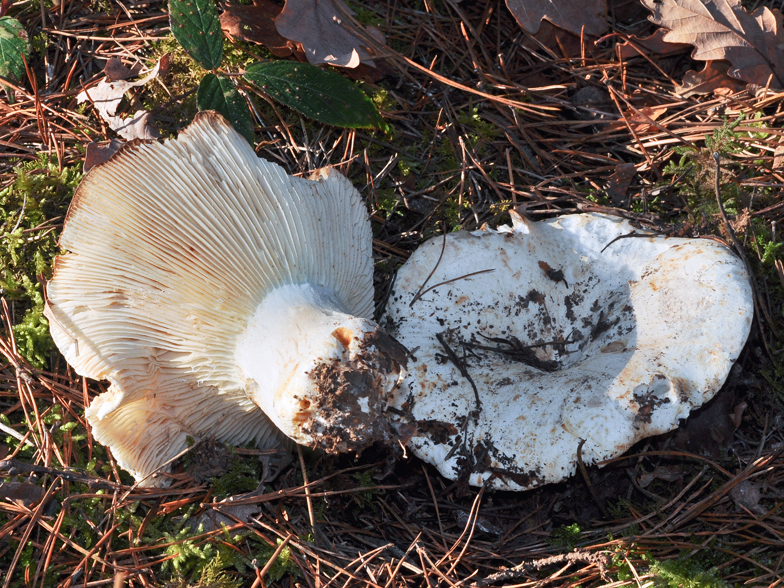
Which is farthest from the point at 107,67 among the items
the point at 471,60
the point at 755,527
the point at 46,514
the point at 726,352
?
the point at 755,527

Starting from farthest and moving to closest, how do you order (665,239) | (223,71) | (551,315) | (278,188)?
(223,71), (551,315), (665,239), (278,188)

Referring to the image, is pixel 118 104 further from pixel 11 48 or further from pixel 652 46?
pixel 652 46

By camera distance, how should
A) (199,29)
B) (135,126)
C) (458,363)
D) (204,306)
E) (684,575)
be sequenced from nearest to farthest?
(684,575) → (204,306) → (458,363) → (199,29) → (135,126)

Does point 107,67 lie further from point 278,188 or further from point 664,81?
point 664,81

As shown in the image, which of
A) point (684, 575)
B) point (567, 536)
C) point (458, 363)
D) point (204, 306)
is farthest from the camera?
point (458, 363)

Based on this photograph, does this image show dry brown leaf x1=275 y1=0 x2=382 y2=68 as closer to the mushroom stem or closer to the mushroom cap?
the mushroom cap

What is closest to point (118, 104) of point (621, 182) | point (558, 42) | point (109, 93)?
point (109, 93)
